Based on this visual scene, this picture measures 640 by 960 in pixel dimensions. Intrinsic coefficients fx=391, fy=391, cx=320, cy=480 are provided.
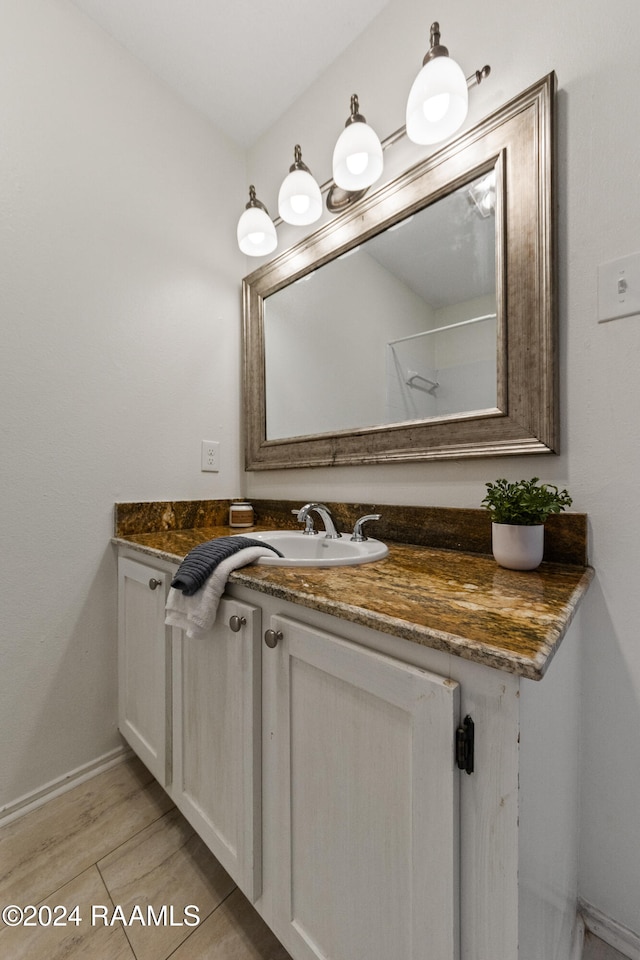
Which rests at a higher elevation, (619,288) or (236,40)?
(236,40)

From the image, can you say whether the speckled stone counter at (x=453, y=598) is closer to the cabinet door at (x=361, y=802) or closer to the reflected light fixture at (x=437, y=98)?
the cabinet door at (x=361, y=802)

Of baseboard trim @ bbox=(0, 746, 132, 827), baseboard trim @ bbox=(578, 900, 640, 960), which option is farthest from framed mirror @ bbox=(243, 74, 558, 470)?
baseboard trim @ bbox=(0, 746, 132, 827)

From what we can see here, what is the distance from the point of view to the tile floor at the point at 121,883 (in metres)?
0.75

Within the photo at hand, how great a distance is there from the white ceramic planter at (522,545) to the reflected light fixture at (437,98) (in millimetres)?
905

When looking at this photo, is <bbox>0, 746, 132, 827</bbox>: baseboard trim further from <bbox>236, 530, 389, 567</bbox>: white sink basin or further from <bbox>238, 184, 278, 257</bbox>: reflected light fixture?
<bbox>238, 184, 278, 257</bbox>: reflected light fixture

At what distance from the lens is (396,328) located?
1.11 meters

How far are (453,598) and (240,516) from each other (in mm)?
987

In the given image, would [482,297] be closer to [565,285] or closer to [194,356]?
[565,285]

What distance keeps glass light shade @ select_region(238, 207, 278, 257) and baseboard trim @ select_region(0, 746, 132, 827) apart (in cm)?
174

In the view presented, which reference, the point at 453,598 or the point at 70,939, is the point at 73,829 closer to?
the point at 70,939

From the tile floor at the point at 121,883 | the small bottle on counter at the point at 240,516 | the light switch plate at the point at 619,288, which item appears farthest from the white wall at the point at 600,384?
the small bottle on counter at the point at 240,516

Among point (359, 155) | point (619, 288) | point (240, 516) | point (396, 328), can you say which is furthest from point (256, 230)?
Answer: point (619, 288)

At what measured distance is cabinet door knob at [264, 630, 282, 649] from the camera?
25.2 inches

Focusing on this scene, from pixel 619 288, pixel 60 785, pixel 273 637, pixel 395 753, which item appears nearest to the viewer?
pixel 395 753
